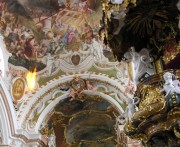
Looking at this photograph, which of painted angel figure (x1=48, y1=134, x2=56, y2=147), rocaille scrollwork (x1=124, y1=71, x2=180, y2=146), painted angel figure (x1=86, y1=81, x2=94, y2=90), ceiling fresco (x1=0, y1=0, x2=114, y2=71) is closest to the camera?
rocaille scrollwork (x1=124, y1=71, x2=180, y2=146)

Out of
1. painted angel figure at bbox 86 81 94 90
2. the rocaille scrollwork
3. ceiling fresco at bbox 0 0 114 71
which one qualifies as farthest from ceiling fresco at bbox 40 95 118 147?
the rocaille scrollwork

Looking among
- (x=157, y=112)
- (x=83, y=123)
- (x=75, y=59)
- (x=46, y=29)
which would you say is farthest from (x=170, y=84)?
(x=83, y=123)

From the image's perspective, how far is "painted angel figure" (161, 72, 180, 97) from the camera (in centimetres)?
530

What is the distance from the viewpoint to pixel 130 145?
1183cm

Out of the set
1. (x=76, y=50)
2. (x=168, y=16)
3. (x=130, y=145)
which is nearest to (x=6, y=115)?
(x=76, y=50)

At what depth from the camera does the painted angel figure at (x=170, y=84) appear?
530cm

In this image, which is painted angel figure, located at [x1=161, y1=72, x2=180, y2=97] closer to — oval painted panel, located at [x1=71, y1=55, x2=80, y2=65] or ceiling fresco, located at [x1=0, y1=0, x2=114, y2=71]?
ceiling fresco, located at [x1=0, y1=0, x2=114, y2=71]

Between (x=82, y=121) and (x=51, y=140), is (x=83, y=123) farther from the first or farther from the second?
(x=51, y=140)

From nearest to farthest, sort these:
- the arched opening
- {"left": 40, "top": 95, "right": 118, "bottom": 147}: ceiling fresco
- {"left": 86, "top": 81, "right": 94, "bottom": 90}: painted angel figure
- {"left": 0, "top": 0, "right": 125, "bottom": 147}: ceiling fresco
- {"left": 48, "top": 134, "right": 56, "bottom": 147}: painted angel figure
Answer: {"left": 0, "top": 0, "right": 125, "bottom": 147}: ceiling fresco < {"left": 86, "top": 81, "right": 94, "bottom": 90}: painted angel figure < the arched opening < {"left": 40, "top": 95, "right": 118, "bottom": 147}: ceiling fresco < {"left": 48, "top": 134, "right": 56, "bottom": 147}: painted angel figure

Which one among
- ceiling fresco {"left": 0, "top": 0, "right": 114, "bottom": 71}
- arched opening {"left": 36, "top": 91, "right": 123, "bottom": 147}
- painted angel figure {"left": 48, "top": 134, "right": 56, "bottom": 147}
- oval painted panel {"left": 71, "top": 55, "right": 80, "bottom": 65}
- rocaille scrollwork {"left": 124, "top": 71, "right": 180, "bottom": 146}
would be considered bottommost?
rocaille scrollwork {"left": 124, "top": 71, "right": 180, "bottom": 146}

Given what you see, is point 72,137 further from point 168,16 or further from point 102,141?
point 168,16

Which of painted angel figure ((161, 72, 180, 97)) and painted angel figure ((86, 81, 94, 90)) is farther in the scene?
painted angel figure ((86, 81, 94, 90))

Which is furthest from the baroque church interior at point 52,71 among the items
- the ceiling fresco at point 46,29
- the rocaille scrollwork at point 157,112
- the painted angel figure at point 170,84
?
the painted angel figure at point 170,84

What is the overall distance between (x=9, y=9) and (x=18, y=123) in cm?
334
